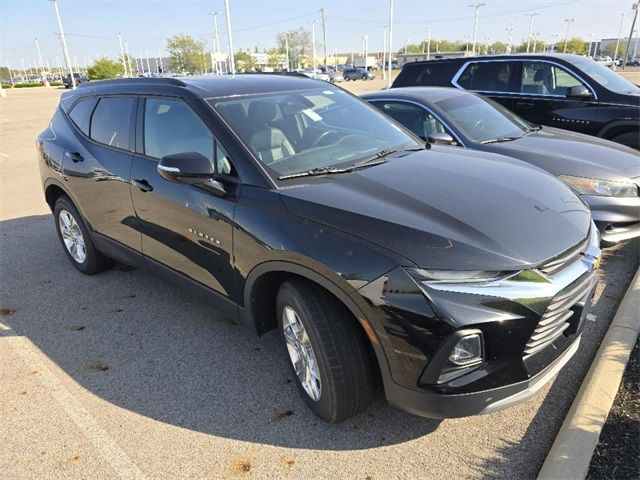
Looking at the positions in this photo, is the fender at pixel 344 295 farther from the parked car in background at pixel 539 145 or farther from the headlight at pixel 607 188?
the headlight at pixel 607 188

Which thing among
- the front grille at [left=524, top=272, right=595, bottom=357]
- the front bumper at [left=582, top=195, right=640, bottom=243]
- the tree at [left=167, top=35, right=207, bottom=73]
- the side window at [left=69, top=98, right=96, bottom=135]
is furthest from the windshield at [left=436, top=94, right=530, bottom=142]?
the tree at [left=167, top=35, right=207, bottom=73]

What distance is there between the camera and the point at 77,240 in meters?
4.89

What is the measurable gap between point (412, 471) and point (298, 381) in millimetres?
794

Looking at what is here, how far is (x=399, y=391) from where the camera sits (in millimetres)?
2252

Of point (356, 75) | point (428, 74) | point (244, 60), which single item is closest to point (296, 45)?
point (244, 60)

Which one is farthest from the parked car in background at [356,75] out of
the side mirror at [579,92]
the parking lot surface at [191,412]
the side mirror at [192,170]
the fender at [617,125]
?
the side mirror at [192,170]

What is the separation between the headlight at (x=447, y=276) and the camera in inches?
83.0

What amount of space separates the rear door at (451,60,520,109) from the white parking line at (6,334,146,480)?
23.0 feet

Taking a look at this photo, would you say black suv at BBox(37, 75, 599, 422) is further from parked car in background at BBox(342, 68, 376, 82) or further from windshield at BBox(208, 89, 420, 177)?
parked car in background at BBox(342, 68, 376, 82)

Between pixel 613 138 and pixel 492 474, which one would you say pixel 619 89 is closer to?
pixel 613 138

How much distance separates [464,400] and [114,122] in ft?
11.0

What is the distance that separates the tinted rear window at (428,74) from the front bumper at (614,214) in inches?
178

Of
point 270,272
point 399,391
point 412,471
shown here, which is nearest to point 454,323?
point 399,391

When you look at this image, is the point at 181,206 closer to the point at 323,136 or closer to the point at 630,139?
the point at 323,136
